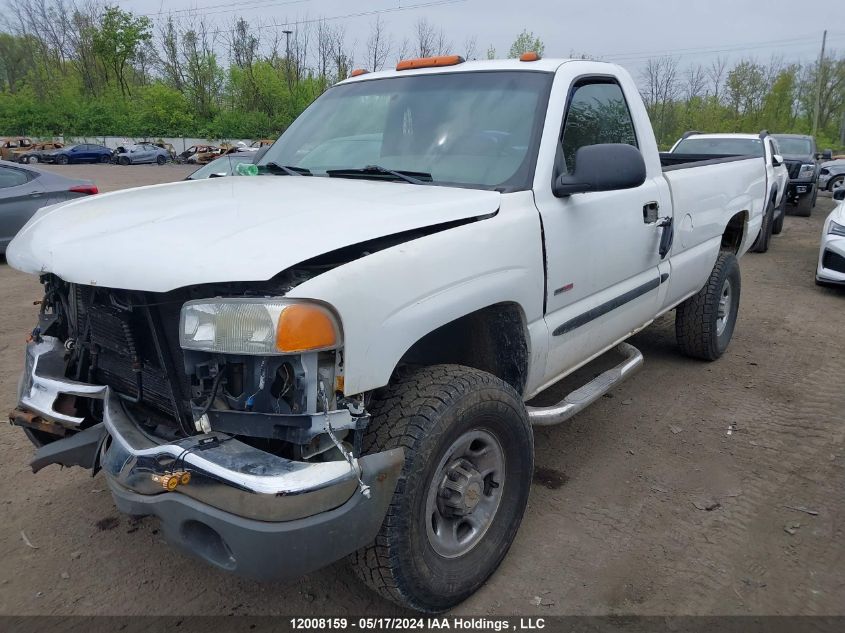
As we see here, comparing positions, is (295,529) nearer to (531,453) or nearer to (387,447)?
(387,447)

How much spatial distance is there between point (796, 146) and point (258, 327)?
17.7m

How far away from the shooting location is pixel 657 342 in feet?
19.6

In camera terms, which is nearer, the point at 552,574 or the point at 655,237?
the point at 552,574

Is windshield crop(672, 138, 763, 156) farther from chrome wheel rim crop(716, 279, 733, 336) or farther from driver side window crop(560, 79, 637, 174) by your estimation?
driver side window crop(560, 79, 637, 174)

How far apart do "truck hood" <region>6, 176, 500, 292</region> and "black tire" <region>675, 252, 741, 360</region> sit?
117 inches

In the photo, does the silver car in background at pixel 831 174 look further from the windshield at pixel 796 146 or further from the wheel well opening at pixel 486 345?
the wheel well opening at pixel 486 345

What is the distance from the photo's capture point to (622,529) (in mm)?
3154

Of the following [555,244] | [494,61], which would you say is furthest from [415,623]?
[494,61]

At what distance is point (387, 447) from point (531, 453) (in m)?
0.83

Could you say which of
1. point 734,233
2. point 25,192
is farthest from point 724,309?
point 25,192

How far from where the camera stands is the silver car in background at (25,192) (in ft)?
29.9

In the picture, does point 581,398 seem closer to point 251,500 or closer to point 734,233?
point 251,500

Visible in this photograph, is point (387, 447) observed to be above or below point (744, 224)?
below

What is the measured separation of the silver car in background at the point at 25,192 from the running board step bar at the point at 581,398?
823 cm
